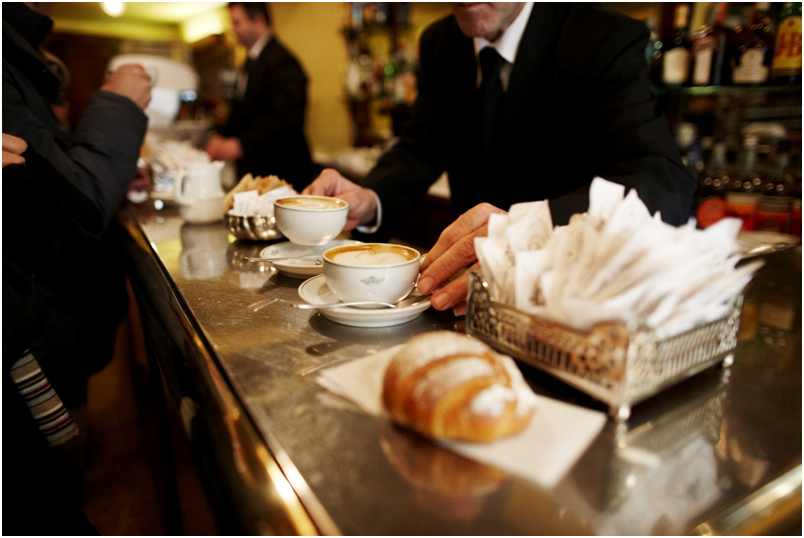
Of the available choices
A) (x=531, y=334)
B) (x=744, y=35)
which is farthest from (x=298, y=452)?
(x=744, y=35)

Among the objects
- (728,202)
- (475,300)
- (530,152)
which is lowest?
(728,202)

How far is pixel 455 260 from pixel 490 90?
960 mm

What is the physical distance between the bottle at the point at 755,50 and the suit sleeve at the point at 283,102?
2.43m

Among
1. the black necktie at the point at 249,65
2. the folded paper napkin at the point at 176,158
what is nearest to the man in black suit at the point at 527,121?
the folded paper napkin at the point at 176,158

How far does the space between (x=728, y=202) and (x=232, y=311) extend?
77.7 inches

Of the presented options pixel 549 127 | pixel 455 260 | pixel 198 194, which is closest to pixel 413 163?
pixel 549 127

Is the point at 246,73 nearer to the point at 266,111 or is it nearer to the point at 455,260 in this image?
the point at 266,111

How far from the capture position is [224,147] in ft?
Answer: 9.70

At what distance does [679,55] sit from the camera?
2.11 m

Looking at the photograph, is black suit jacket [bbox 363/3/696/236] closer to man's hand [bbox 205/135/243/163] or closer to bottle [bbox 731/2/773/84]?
bottle [bbox 731/2/773/84]

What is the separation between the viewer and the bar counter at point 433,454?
41cm

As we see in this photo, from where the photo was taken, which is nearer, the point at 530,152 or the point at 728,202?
the point at 530,152

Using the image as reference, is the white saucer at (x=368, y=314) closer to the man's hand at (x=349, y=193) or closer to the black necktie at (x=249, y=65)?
the man's hand at (x=349, y=193)

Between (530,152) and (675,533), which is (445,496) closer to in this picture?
(675,533)
